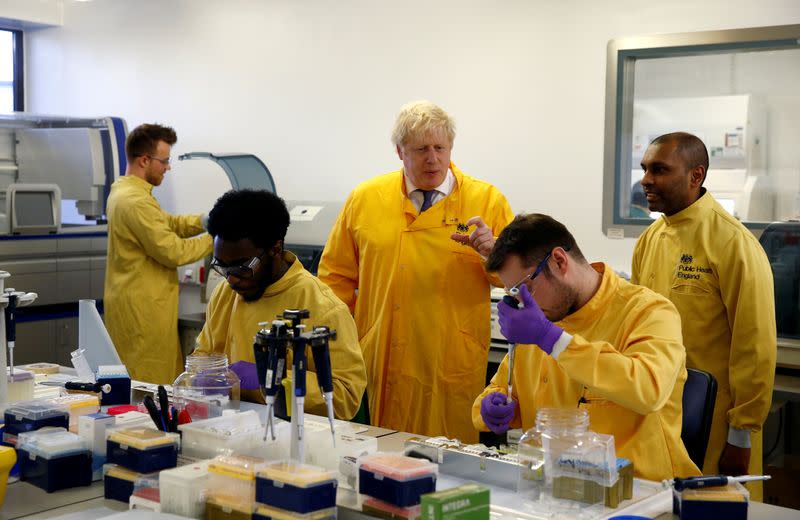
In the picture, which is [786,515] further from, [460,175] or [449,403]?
[460,175]

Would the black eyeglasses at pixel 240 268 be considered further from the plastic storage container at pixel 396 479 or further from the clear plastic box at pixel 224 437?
the plastic storage container at pixel 396 479

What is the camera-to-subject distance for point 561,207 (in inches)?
154

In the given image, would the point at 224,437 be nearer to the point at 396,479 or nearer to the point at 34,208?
the point at 396,479

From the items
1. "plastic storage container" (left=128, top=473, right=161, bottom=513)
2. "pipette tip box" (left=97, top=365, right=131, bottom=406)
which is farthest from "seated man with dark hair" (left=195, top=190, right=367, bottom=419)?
"plastic storage container" (left=128, top=473, right=161, bottom=513)

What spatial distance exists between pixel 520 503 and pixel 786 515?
463mm

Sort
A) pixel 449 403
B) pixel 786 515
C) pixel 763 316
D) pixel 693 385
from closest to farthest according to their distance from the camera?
pixel 786 515
pixel 693 385
pixel 763 316
pixel 449 403

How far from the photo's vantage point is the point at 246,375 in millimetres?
2326

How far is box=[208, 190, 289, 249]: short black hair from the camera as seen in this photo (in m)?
2.32

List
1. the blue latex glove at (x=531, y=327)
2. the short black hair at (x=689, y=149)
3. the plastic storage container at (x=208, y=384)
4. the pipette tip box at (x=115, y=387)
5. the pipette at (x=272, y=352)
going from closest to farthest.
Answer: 1. the pipette at (x=272, y=352)
2. the blue latex glove at (x=531, y=327)
3. the plastic storage container at (x=208, y=384)
4. the pipette tip box at (x=115, y=387)
5. the short black hair at (x=689, y=149)

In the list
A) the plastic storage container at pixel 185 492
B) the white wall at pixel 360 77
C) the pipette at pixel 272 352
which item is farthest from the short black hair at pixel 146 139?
the plastic storage container at pixel 185 492

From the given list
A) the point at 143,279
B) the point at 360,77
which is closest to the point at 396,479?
the point at 143,279

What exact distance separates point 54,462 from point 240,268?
748 mm

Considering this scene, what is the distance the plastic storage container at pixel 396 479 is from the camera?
4.77 ft

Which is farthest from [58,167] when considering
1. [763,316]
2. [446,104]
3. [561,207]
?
[763,316]
